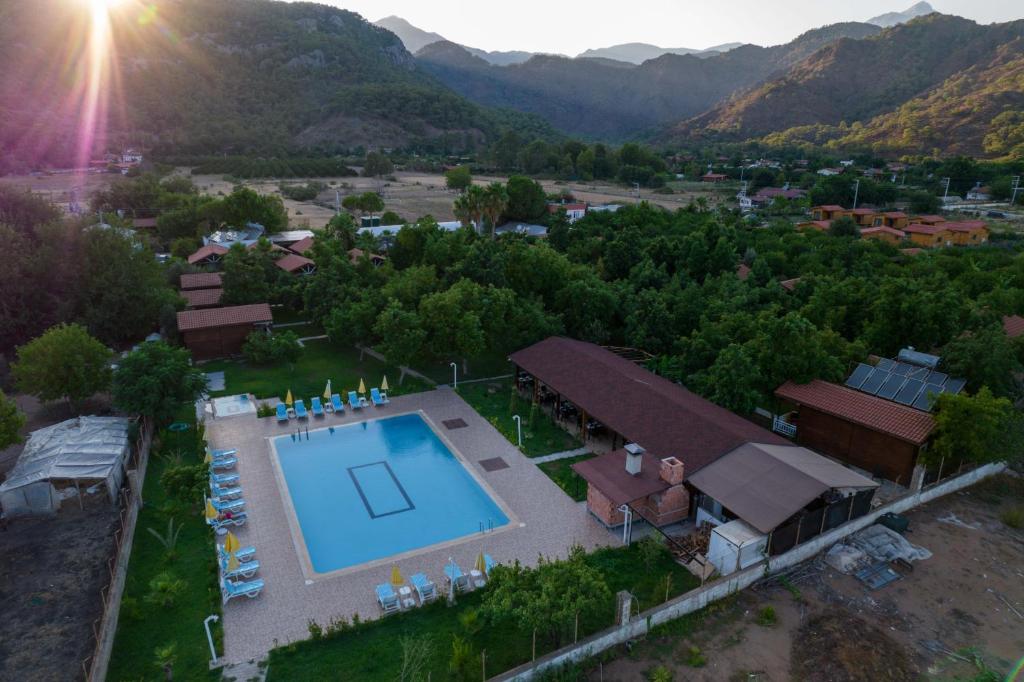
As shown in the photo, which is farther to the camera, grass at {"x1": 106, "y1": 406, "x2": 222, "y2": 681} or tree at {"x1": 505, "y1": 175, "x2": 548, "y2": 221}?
tree at {"x1": 505, "y1": 175, "x2": 548, "y2": 221}

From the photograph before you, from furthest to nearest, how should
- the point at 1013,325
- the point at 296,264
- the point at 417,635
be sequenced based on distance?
the point at 296,264
the point at 1013,325
the point at 417,635

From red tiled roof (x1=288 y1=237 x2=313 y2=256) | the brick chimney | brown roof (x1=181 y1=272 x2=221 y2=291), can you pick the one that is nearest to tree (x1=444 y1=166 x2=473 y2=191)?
red tiled roof (x1=288 y1=237 x2=313 y2=256)

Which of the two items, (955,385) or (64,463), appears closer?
(64,463)

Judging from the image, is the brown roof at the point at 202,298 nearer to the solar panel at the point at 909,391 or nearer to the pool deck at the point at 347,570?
the pool deck at the point at 347,570

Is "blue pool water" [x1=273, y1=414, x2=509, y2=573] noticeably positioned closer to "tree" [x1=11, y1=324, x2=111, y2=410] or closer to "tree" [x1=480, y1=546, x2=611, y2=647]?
"tree" [x1=480, y1=546, x2=611, y2=647]

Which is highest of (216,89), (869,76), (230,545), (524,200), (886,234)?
(869,76)

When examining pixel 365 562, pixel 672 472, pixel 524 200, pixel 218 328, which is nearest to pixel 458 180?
pixel 524 200

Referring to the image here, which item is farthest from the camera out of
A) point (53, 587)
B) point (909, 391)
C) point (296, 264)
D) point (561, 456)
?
point (296, 264)

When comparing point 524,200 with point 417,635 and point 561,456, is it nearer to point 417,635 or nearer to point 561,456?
point 561,456
